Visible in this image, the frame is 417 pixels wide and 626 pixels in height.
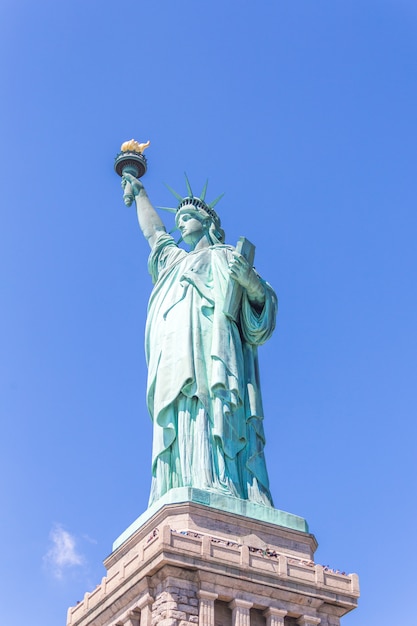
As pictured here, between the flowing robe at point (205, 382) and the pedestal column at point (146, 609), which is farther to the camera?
the flowing robe at point (205, 382)

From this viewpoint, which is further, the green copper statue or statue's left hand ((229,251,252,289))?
statue's left hand ((229,251,252,289))

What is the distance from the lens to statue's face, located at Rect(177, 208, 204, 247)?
2912 centimetres

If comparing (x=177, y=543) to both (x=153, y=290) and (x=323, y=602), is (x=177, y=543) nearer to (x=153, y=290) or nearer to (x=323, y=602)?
(x=323, y=602)

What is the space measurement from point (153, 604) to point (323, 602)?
3.44m

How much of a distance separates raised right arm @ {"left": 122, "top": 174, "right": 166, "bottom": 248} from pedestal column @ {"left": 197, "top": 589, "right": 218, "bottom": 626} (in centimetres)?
1139

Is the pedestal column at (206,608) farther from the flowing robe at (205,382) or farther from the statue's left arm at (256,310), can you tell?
the statue's left arm at (256,310)

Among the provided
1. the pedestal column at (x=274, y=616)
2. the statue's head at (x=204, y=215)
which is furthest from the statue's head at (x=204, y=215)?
the pedestal column at (x=274, y=616)

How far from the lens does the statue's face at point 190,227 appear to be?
29.1m

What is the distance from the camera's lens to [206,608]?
21.1 meters

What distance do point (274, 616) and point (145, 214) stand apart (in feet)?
42.6

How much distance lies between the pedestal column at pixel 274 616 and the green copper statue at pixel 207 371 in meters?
2.89

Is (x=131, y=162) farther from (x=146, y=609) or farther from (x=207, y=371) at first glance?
(x=146, y=609)

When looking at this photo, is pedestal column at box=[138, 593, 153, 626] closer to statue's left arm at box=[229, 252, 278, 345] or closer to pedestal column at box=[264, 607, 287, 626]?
pedestal column at box=[264, 607, 287, 626]

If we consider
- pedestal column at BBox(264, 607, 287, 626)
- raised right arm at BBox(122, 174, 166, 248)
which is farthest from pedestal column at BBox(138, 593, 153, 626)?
raised right arm at BBox(122, 174, 166, 248)
